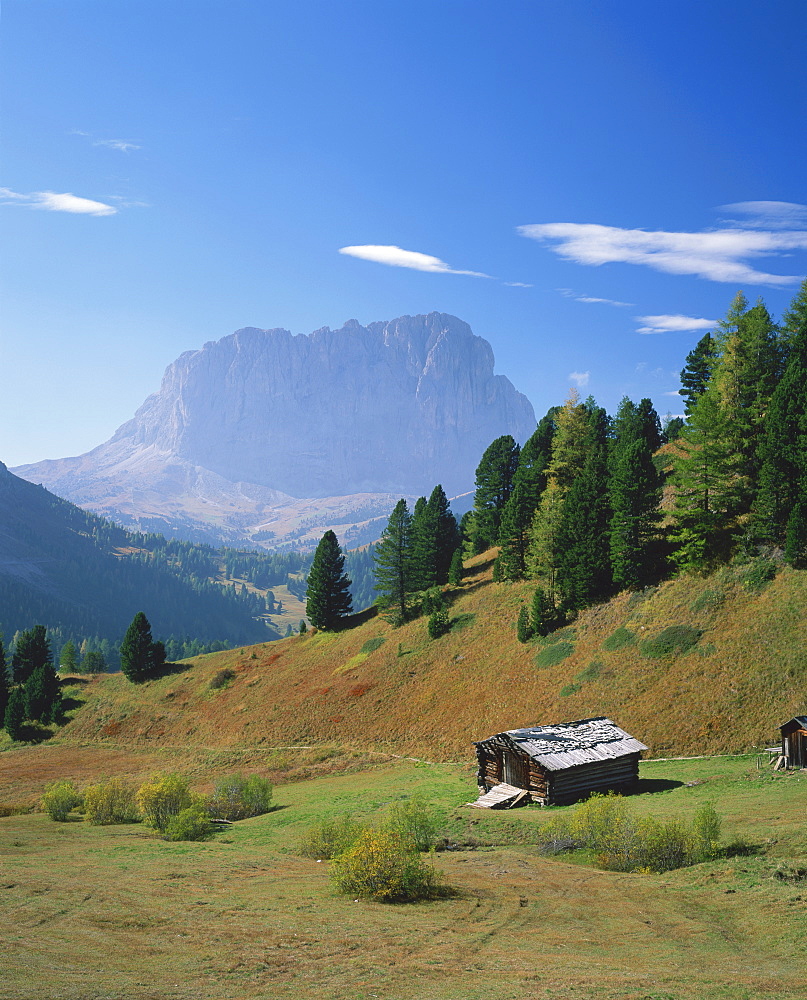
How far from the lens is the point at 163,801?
126 ft

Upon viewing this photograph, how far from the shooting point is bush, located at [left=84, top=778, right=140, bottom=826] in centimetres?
4194

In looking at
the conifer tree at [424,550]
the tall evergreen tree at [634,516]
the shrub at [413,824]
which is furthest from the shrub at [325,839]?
the conifer tree at [424,550]

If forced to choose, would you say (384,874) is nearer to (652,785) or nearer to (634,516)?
(652,785)

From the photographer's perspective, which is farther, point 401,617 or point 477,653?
point 401,617

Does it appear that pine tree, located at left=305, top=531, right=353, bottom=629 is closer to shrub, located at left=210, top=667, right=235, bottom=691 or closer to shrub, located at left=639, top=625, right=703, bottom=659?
shrub, located at left=210, top=667, right=235, bottom=691

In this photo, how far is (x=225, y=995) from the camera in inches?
522

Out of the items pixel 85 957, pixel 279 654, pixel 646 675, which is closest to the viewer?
pixel 85 957

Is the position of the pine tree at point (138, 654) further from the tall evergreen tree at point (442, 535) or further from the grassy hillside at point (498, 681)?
the tall evergreen tree at point (442, 535)

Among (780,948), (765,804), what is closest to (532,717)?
(765,804)

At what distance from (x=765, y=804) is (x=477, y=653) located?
37859mm

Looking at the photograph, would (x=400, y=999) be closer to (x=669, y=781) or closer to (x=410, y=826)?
(x=410, y=826)

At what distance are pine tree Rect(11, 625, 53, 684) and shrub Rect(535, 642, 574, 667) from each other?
249 feet

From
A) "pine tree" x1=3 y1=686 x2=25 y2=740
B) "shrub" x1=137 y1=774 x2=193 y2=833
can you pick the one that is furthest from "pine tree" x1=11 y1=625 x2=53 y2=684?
"shrub" x1=137 y1=774 x2=193 y2=833

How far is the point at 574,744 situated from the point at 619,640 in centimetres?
1899
